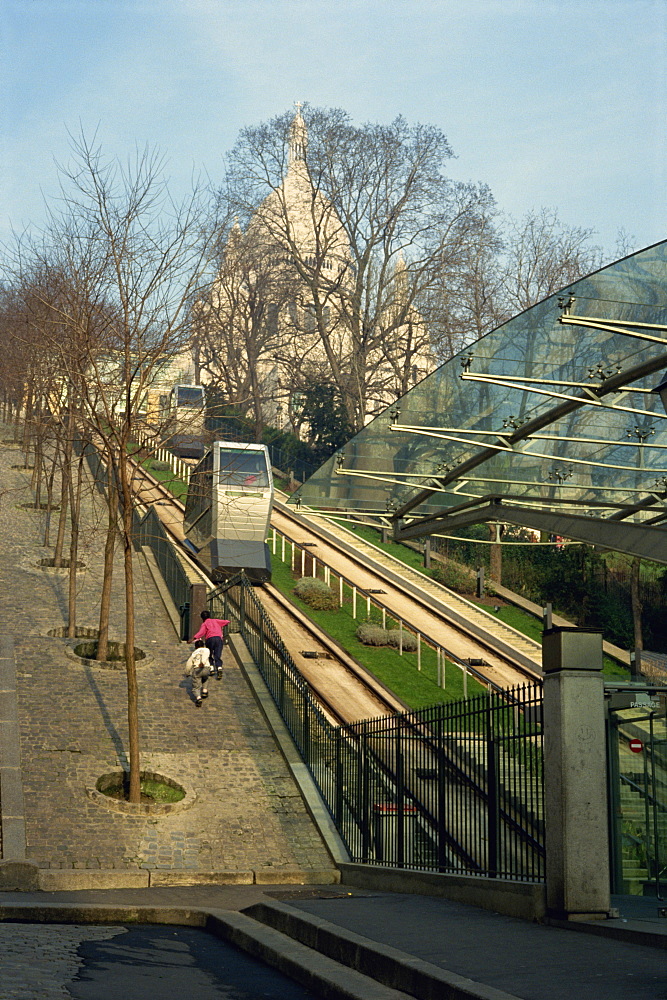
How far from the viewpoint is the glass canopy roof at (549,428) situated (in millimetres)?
10734

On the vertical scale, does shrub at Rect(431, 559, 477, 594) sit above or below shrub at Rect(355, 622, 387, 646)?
above

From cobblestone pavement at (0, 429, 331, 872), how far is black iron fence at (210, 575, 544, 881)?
2.74 feet

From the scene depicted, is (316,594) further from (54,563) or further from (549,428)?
(549,428)

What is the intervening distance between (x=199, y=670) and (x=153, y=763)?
8.48ft

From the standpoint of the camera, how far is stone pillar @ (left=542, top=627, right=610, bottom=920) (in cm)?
863

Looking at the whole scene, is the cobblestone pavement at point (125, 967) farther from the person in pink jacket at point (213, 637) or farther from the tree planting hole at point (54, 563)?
the tree planting hole at point (54, 563)

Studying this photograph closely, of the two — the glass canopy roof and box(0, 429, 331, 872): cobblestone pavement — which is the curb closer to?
box(0, 429, 331, 872): cobblestone pavement

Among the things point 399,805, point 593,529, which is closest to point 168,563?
point 399,805

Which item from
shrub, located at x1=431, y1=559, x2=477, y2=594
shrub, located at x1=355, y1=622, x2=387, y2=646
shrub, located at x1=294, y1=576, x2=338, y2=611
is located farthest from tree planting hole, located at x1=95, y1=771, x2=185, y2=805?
shrub, located at x1=431, y1=559, x2=477, y2=594

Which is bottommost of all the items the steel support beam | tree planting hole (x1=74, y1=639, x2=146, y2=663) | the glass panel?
tree planting hole (x1=74, y1=639, x2=146, y2=663)

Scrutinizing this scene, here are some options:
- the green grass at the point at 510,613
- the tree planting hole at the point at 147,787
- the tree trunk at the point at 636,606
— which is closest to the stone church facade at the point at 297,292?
the green grass at the point at 510,613

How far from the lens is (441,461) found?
16.3m

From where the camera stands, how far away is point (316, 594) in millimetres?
33844

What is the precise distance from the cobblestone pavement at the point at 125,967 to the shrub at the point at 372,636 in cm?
1961
